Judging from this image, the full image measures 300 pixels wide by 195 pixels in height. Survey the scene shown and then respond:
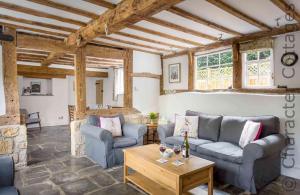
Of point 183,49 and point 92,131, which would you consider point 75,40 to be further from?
point 183,49

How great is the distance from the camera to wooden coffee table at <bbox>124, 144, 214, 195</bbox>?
228 centimetres

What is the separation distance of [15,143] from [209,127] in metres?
3.40

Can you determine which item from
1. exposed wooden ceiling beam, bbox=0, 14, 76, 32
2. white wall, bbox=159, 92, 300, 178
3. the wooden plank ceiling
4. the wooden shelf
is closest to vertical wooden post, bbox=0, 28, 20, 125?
the wooden plank ceiling

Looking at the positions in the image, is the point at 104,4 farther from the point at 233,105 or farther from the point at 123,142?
the point at 233,105

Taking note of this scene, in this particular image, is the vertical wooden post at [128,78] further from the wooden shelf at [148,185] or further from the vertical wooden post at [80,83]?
the wooden shelf at [148,185]

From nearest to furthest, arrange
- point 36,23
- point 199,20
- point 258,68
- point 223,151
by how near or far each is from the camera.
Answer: point 223,151
point 199,20
point 36,23
point 258,68

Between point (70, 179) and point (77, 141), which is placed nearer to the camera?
point (70, 179)

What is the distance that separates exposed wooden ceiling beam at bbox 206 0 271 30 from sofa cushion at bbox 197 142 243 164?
191cm

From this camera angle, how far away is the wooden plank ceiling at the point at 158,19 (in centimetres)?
266

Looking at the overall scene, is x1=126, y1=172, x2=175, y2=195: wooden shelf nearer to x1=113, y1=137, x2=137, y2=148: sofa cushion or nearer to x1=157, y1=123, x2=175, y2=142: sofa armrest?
x1=113, y1=137, x2=137, y2=148: sofa cushion

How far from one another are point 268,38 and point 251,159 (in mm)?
2265

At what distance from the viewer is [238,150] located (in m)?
3.07

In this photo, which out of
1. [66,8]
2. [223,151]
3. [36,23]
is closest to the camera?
[66,8]

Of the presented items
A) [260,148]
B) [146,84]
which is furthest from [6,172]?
[146,84]
